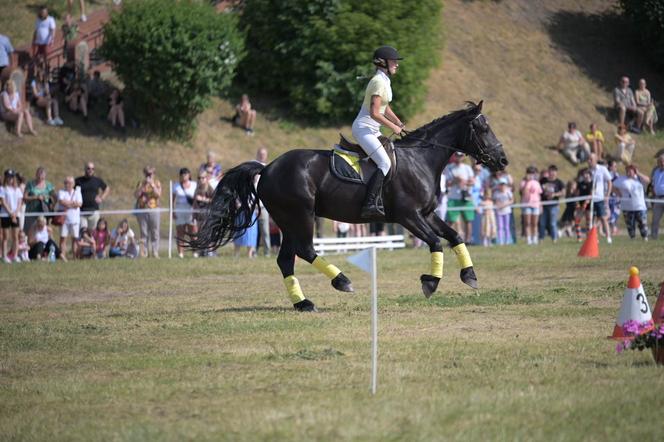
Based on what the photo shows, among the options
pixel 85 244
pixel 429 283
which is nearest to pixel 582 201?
Result: pixel 85 244

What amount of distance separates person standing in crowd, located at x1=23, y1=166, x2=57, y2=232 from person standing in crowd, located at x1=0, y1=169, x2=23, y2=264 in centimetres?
58

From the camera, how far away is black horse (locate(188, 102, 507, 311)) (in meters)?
13.6

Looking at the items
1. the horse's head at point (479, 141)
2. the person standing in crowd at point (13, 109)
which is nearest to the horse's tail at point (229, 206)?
the horse's head at point (479, 141)

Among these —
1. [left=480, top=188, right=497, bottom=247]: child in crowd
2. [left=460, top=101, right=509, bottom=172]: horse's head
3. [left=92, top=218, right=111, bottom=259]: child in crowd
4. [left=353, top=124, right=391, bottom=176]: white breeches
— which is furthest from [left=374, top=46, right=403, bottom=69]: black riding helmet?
[left=480, top=188, right=497, bottom=247]: child in crowd

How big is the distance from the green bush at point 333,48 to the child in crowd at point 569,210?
9.50m

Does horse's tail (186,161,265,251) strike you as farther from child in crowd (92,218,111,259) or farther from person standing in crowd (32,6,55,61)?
person standing in crowd (32,6,55,61)

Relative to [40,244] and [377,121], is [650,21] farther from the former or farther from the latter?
[377,121]

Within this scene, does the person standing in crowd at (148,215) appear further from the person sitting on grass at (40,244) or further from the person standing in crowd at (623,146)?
the person standing in crowd at (623,146)

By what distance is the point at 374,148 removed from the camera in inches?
533

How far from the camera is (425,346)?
1058cm

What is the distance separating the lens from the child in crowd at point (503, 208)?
88.8 feet

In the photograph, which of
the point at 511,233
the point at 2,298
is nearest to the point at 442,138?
the point at 2,298

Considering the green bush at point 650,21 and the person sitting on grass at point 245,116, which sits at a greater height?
the green bush at point 650,21

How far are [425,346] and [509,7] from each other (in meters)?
40.7
